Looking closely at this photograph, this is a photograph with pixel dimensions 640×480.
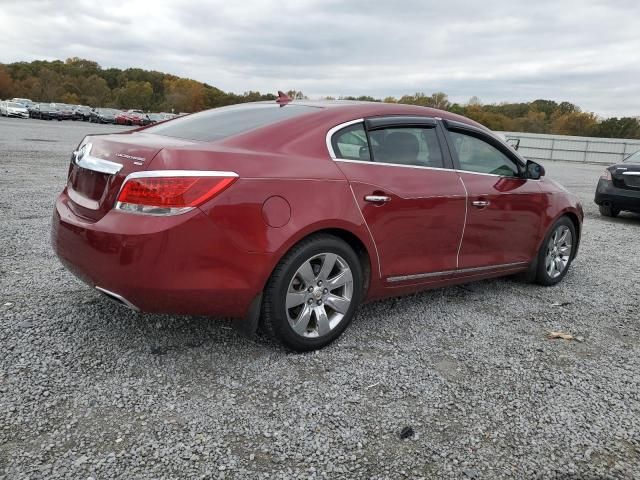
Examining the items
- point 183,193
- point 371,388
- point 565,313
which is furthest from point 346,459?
point 565,313

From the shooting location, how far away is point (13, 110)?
4922cm

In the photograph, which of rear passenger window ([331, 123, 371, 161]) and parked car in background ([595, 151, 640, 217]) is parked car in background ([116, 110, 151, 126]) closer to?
parked car in background ([595, 151, 640, 217])

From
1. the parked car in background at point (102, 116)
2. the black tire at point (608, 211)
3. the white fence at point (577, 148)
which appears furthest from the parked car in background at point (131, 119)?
the black tire at point (608, 211)

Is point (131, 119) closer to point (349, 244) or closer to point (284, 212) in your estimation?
point (349, 244)

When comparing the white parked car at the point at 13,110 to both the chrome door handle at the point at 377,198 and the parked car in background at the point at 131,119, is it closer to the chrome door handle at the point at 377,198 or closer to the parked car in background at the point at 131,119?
the parked car in background at the point at 131,119

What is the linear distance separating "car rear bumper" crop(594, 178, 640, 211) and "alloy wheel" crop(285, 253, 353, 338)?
8168 mm

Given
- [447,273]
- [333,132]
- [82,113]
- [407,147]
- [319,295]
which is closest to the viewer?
[319,295]

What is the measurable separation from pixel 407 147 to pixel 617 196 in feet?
24.8

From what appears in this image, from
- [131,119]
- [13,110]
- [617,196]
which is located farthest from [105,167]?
[131,119]

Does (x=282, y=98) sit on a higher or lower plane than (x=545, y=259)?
higher

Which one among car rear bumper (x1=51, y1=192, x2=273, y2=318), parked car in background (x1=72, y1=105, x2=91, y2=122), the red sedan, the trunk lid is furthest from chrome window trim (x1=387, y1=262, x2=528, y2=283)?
parked car in background (x1=72, y1=105, x2=91, y2=122)

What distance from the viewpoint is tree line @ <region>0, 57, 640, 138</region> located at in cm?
6869

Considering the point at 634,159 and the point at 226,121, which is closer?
the point at 226,121

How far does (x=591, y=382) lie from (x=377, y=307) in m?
1.63
